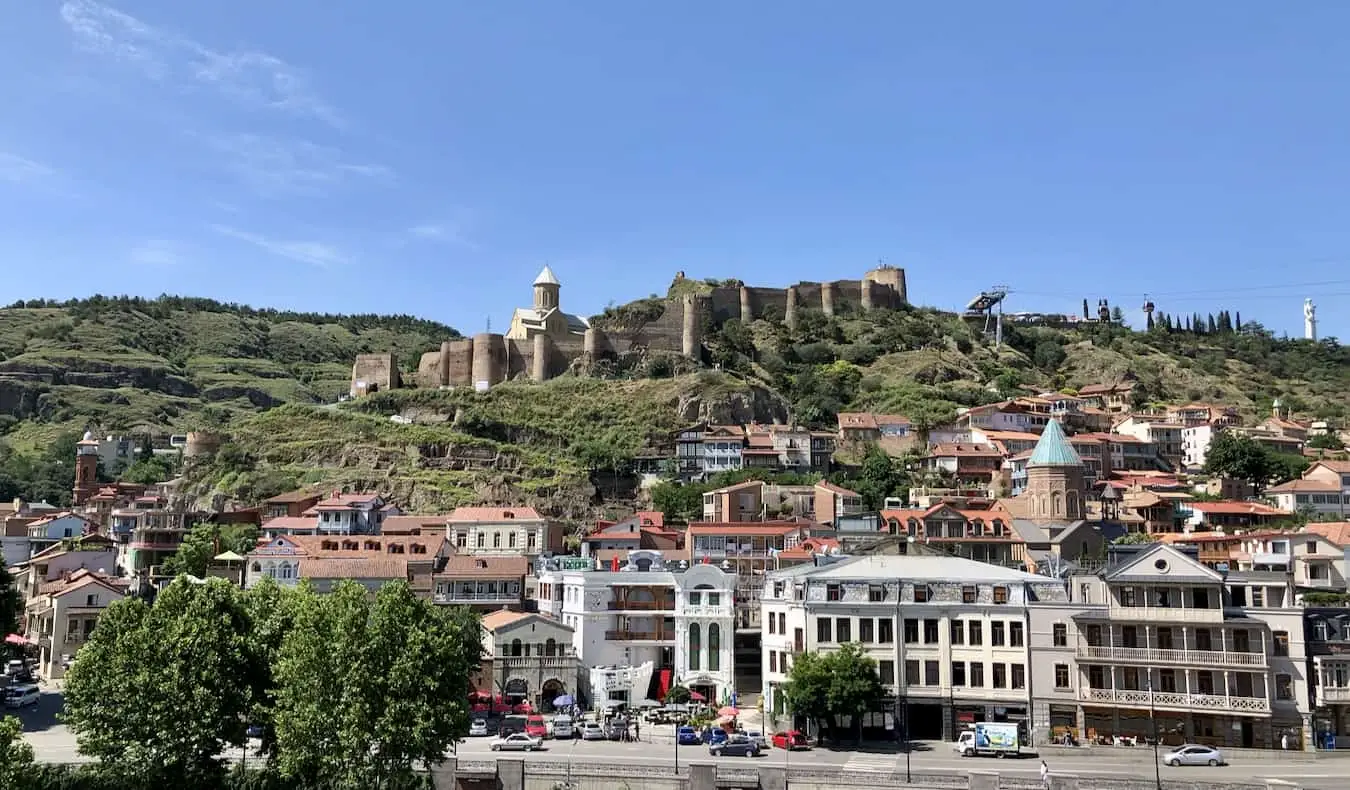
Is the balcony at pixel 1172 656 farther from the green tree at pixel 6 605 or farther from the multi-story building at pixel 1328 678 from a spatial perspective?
the green tree at pixel 6 605

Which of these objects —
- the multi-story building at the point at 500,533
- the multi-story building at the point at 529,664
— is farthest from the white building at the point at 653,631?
the multi-story building at the point at 500,533

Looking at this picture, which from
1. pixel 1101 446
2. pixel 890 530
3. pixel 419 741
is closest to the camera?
pixel 419 741

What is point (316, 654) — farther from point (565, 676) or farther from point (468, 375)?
point (468, 375)

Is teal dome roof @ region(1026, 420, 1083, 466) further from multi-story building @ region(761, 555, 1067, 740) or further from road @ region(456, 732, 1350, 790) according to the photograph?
road @ region(456, 732, 1350, 790)

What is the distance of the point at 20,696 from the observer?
54.1 meters

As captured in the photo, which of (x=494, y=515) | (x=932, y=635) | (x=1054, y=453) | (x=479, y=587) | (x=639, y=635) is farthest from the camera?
(x=494, y=515)

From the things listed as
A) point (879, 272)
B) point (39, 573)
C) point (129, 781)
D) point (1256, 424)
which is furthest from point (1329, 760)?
point (879, 272)

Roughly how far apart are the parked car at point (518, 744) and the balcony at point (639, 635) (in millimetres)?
12270

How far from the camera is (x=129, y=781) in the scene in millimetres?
36688

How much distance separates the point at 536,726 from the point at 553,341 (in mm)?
78888

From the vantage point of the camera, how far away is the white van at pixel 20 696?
53.7 m

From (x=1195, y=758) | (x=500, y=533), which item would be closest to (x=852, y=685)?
(x=1195, y=758)

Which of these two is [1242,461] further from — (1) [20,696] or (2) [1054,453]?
(1) [20,696]

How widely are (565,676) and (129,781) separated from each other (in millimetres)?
21934
